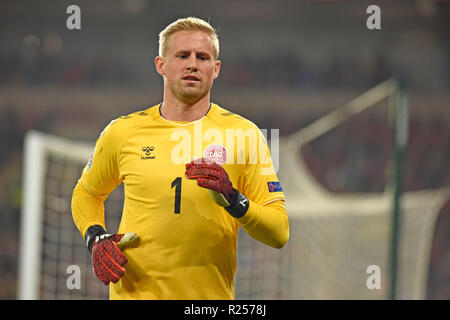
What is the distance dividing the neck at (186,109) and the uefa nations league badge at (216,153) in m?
0.15

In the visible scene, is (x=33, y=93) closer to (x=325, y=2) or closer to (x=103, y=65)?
(x=103, y=65)

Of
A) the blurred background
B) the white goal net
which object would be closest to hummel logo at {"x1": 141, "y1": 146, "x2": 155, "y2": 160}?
the white goal net

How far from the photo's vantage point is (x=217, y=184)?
198cm

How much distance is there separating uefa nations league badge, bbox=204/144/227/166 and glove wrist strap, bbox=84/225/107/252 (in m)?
0.51

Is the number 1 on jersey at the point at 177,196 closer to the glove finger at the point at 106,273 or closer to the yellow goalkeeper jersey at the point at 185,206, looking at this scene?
the yellow goalkeeper jersey at the point at 185,206

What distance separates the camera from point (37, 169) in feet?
13.0

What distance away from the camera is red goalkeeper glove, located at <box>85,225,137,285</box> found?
2182 millimetres

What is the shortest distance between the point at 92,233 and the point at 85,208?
149mm

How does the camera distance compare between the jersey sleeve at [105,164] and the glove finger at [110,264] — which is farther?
the jersey sleeve at [105,164]

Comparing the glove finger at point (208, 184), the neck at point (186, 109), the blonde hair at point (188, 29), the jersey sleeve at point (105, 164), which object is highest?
the blonde hair at point (188, 29)


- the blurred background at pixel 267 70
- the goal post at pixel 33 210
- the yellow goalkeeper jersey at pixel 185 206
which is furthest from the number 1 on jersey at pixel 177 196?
the blurred background at pixel 267 70

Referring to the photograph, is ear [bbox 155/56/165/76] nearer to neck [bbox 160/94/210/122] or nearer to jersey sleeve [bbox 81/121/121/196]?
neck [bbox 160/94/210/122]

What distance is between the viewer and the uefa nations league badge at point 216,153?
7.34 ft

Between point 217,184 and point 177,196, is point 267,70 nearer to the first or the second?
point 177,196
